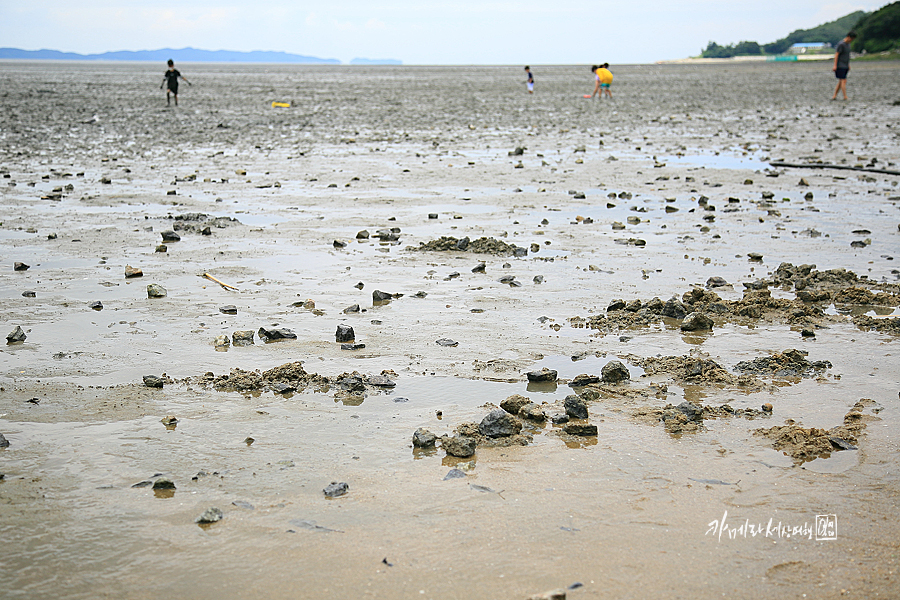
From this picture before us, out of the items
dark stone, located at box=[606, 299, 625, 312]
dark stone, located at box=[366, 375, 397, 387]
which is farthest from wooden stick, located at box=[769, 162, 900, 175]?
dark stone, located at box=[366, 375, 397, 387]

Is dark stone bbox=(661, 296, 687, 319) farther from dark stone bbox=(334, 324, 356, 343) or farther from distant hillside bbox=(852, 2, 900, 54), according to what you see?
distant hillside bbox=(852, 2, 900, 54)

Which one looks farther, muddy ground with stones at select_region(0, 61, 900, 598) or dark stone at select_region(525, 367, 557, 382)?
dark stone at select_region(525, 367, 557, 382)

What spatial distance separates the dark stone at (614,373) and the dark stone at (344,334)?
6.65ft

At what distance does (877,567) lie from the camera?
345cm

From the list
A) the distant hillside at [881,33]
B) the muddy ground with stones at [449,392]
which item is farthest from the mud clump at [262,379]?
the distant hillside at [881,33]

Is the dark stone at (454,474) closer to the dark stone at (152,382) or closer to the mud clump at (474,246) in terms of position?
the dark stone at (152,382)

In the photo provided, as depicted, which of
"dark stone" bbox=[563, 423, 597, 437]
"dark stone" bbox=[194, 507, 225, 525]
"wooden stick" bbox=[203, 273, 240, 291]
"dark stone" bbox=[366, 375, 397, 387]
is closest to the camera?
"dark stone" bbox=[194, 507, 225, 525]

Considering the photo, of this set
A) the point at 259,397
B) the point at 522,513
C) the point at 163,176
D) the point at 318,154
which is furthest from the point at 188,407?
the point at 318,154

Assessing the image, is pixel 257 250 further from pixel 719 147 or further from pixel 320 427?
pixel 719 147

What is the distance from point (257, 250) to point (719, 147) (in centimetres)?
1405

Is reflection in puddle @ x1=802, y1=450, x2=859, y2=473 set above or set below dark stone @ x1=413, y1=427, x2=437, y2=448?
below

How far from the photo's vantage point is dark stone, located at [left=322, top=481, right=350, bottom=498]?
13.3 feet

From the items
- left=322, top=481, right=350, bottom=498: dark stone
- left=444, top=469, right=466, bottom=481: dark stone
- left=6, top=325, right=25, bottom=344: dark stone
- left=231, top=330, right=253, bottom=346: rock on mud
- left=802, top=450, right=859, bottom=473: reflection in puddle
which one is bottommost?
left=802, top=450, right=859, bottom=473: reflection in puddle

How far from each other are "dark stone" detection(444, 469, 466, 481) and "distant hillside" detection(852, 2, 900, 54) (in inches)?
4315
